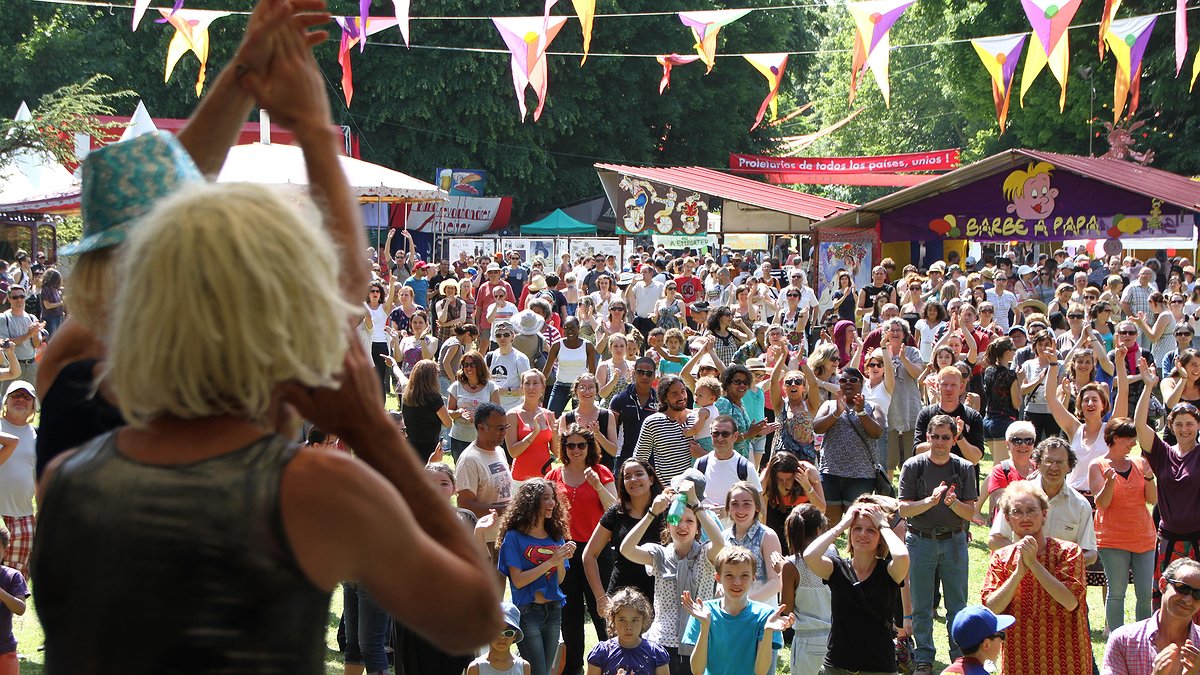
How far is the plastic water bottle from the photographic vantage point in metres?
6.88

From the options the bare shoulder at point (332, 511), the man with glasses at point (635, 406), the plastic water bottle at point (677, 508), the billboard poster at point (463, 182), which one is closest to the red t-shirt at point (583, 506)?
the plastic water bottle at point (677, 508)

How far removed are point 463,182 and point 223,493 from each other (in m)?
36.5

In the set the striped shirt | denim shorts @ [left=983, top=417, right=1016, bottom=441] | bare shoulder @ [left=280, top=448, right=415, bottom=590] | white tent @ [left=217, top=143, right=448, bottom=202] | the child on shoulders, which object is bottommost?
the child on shoulders

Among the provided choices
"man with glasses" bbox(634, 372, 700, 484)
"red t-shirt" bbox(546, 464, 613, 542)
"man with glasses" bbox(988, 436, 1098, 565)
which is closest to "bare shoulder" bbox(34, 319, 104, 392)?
"red t-shirt" bbox(546, 464, 613, 542)

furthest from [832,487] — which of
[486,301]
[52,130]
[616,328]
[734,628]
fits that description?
[52,130]

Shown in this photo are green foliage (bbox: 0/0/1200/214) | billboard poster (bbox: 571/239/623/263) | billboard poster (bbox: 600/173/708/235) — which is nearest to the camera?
billboard poster (bbox: 571/239/623/263)

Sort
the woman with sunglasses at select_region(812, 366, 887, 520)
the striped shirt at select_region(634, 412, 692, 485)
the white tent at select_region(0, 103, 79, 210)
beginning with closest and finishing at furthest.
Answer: the woman with sunglasses at select_region(812, 366, 887, 520) < the striped shirt at select_region(634, 412, 692, 485) < the white tent at select_region(0, 103, 79, 210)

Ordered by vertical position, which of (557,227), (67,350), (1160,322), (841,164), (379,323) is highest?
(841,164)

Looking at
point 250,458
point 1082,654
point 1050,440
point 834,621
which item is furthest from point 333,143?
point 1050,440

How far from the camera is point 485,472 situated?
321 inches

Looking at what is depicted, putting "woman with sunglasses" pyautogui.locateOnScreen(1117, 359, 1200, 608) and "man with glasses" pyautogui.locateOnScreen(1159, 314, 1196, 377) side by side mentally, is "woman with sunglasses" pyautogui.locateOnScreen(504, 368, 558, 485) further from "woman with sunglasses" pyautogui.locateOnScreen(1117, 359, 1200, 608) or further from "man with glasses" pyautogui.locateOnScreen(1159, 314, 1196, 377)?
"man with glasses" pyautogui.locateOnScreen(1159, 314, 1196, 377)

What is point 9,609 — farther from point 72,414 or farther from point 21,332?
point 21,332

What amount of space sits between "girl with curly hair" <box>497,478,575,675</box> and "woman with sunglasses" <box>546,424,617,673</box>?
49cm

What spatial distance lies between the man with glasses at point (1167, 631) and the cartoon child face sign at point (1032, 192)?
1689 centimetres
